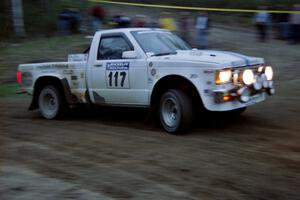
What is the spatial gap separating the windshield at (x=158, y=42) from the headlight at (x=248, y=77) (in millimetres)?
1443

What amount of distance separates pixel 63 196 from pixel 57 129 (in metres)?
4.13

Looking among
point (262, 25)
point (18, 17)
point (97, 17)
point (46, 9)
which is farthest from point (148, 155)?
point (46, 9)

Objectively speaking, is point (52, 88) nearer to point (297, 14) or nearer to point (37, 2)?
point (297, 14)

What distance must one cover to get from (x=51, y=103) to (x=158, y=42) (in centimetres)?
294

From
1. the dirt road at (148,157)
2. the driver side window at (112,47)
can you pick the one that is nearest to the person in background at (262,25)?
the dirt road at (148,157)

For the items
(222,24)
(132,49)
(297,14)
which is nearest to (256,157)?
(132,49)

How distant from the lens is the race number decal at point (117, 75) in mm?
9188

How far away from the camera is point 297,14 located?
19.7 m

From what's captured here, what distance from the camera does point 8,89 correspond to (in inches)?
612

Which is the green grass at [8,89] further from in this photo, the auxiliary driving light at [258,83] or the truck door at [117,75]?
the auxiliary driving light at [258,83]

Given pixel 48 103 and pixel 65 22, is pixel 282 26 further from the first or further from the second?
pixel 48 103

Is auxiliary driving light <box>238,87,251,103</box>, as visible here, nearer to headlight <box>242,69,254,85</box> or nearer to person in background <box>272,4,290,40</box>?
headlight <box>242,69,254,85</box>

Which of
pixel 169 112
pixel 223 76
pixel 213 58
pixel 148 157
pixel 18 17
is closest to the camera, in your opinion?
pixel 148 157

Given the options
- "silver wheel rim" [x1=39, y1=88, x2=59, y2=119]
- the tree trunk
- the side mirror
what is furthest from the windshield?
the tree trunk
